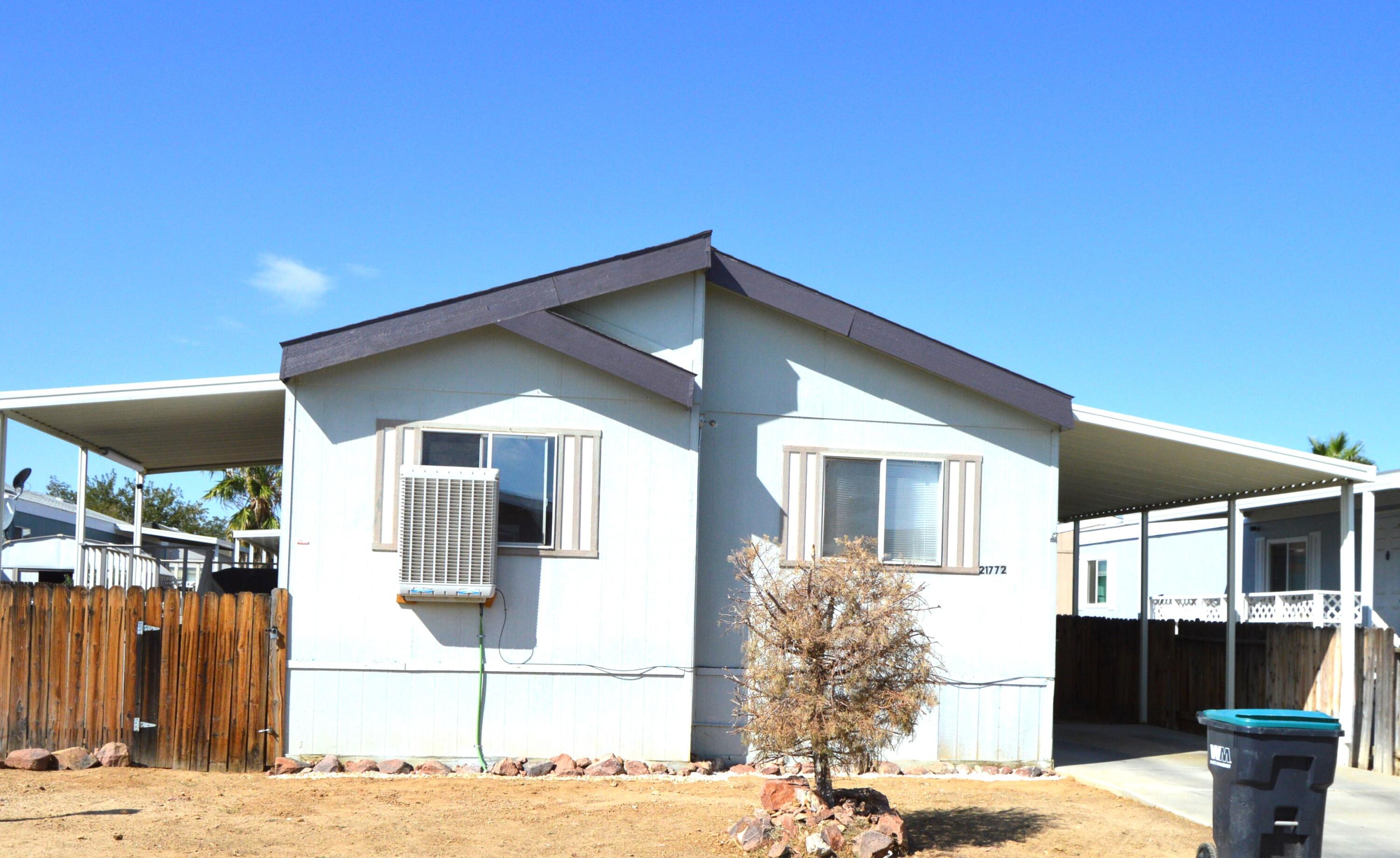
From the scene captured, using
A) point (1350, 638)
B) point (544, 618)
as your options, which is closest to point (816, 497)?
point (544, 618)

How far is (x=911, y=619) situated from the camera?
25.7 feet

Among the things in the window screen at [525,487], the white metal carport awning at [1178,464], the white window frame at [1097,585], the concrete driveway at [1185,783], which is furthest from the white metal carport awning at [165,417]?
the white window frame at [1097,585]

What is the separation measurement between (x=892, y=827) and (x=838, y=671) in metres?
1.03

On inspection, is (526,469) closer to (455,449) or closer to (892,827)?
(455,449)

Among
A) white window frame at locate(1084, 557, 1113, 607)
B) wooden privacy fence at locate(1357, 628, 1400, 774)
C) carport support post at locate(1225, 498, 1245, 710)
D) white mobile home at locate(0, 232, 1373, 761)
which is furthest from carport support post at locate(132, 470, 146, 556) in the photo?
white window frame at locate(1084, 557, 1113, 607)

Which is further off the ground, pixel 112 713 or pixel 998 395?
pixel 998 395

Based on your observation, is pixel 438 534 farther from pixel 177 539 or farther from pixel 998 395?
pixel 177 539

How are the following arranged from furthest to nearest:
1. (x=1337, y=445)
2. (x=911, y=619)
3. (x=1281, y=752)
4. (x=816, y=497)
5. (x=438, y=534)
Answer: (x=1337, y=445) → (x=816, y=497) → (x=438, y=534) → (x=911, y=619) → (x=1281, y=752)

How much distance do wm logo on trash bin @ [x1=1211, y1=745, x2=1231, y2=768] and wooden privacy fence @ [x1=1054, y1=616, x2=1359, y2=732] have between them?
596cm

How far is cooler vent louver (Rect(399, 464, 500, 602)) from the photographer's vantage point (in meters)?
10.0

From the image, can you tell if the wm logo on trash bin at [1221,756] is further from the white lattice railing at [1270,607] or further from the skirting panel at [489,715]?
the white lattice railing at [1270,607]

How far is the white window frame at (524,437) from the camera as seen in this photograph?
34.4ft

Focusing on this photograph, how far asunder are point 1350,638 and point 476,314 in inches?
354

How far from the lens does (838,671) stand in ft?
25.1
